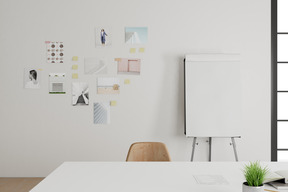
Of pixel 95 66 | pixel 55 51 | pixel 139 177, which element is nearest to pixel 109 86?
pixel 95 66

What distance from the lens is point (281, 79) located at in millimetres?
4195

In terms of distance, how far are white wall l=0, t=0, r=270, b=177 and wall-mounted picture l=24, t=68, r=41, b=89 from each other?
0.07 meters

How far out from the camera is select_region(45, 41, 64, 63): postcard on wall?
4.07m

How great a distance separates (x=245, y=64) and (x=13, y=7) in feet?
10.5

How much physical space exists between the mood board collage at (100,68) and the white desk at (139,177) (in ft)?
6.41

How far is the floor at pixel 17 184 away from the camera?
3646 mm

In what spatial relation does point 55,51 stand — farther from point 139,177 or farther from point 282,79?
point 282,79

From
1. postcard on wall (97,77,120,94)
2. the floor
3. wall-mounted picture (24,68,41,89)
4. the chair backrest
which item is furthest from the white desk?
wall-mounted picture (24,68,41,89)

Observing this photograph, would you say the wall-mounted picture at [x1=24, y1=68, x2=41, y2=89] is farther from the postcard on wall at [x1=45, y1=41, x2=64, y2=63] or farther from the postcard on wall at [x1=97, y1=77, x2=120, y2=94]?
the postcard on wall at [x1=97, y1=77, x2=120, y2=94]

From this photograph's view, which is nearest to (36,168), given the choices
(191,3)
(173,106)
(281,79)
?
(173,106)

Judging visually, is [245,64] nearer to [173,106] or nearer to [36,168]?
[173,106]

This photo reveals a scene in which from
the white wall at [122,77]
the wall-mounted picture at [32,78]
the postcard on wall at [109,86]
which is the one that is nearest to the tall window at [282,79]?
the white wall at [122,77]

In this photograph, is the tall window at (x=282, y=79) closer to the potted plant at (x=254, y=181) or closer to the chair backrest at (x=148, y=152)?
the chair backrest at (x=148, y=152)

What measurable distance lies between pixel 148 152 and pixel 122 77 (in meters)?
1.62
